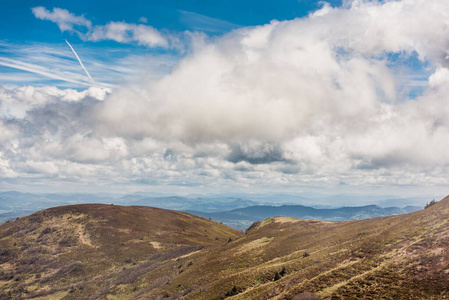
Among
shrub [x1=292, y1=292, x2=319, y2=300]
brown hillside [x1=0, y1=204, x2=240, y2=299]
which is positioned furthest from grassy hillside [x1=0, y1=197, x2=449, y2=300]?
brown hillside [x1=0, y1=204, x2=240, y2=299]

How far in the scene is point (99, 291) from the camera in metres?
49.2

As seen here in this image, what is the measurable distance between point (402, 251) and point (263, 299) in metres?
13.6

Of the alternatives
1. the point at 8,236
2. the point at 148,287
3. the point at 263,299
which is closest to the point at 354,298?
the point at 263,299

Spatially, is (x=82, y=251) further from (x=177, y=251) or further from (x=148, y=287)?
(x=148, y=287)

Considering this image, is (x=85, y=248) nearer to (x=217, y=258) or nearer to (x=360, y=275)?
(x=217, y=258)

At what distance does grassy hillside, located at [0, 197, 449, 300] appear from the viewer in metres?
19.0

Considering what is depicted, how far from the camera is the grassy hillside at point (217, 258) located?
18984 millimetres

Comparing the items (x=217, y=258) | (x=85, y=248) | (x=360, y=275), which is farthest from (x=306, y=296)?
(x=85, y=248)

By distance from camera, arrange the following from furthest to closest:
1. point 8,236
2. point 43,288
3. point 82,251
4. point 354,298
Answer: point 8,236 → point 82,251 → point 43,288 → point 354,298

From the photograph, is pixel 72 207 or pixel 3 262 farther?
pixel 72 207

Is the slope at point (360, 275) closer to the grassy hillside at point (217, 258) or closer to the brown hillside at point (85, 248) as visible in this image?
the grassy hillside at point (217, 258)

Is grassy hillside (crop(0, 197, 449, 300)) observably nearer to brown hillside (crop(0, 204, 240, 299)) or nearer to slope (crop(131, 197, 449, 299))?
slope (crop(131, 197, 449, 299))

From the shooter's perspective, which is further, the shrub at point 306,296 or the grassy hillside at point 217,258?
the grassy hillside at point 217,258

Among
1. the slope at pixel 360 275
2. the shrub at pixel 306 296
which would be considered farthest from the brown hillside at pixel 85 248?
the shrub at pixel 306 296
